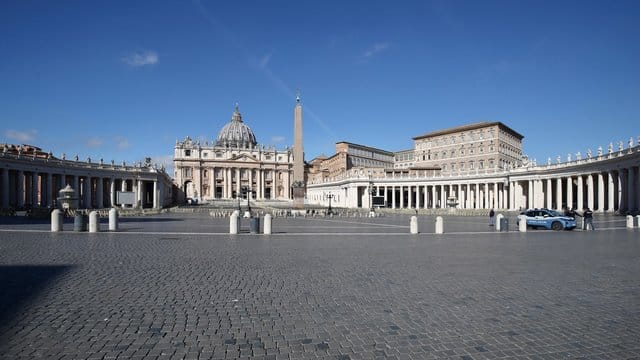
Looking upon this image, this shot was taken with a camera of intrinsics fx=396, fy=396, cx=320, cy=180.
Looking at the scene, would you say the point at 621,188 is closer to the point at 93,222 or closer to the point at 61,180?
the point at 93,222

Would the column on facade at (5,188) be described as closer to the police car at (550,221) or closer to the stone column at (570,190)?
the police car at (550,221)

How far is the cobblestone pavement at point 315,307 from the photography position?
4754 millimetres

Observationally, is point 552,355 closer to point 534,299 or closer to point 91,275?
point 534,299

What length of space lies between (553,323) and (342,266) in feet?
17.8

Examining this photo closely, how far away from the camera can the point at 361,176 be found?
86562 mm

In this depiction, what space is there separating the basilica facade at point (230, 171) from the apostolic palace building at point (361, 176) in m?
0.32

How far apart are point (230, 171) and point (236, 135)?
79.5 feet

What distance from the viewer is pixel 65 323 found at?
18.0ft

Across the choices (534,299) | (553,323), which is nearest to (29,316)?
(553,323)

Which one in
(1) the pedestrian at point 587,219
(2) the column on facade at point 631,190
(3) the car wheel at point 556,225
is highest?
(2) the column on facade at point 631,190

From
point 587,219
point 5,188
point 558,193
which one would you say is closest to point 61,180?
point 5,188

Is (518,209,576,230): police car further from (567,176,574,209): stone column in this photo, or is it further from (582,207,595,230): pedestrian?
(567,176,574,209): stone column

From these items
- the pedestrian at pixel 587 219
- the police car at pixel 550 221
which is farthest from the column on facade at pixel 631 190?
the police car at pixel 550 221

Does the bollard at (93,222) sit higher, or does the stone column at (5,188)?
the stone column at (5,188)
